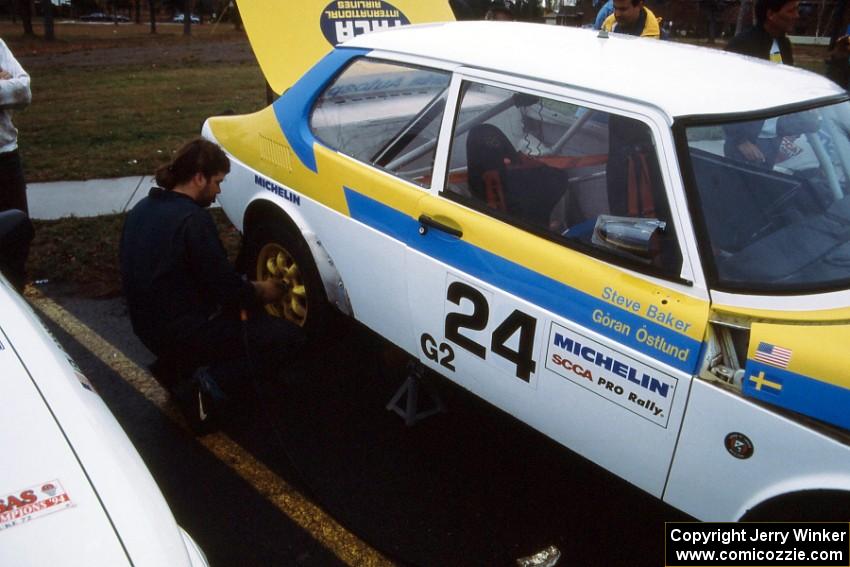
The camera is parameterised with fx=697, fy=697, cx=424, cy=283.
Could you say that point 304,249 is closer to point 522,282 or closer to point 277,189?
point 277,189

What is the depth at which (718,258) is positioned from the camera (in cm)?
223

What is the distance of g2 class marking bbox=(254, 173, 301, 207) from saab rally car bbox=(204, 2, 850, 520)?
0.16 m

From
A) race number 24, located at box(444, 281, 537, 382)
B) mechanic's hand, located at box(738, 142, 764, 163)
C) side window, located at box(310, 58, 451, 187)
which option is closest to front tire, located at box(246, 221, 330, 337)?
side window, located at box(310, 58, 451, 187)

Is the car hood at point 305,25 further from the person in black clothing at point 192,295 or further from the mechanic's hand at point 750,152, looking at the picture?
the mechanic's hand at point 750,152

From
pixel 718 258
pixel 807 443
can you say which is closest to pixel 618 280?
pixel 718 258

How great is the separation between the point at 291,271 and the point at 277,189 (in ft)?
1.49

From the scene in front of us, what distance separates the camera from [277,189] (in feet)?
12.4

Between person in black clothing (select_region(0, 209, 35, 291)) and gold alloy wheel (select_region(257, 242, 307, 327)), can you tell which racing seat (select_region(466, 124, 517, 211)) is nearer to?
gold alloy wheel (select_region(257, 242, 307, 327))

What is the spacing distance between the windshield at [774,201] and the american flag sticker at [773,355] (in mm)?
215

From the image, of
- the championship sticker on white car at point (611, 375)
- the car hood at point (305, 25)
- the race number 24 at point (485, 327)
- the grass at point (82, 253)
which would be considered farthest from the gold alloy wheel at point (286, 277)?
the championship sticker on white car at point (611, 375)

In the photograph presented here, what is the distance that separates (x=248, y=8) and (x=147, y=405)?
3.19 m

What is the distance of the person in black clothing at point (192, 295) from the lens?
3.10 m

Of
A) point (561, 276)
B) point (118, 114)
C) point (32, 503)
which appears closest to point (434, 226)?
point (561, 276)

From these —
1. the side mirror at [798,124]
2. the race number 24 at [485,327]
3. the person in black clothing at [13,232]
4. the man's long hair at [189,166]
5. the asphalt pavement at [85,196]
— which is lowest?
the asphalt pavement at [85,196]
